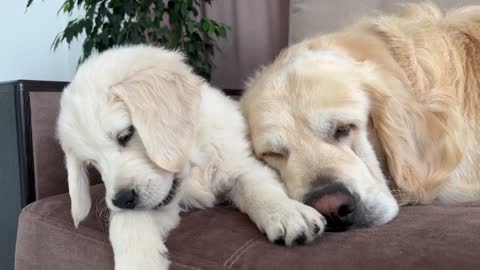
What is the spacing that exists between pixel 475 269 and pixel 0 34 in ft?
9.58

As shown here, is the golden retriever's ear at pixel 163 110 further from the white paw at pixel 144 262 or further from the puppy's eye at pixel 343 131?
the puppy's eye at pixel 343 131

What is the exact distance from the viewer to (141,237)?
2.88 feet

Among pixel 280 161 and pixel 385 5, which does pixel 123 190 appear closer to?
pixel 280 161

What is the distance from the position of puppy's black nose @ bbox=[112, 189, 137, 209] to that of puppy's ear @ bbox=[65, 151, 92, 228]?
0.15 metres

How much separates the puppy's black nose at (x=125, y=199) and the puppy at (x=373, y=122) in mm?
322

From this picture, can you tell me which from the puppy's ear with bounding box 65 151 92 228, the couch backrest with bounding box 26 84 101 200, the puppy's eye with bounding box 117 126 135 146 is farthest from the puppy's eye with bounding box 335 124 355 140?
the couch backrest with bounding box 26 84 101 200

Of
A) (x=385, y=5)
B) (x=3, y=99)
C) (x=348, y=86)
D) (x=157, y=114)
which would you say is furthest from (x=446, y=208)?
(x=3, y=99)

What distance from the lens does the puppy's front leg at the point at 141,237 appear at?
0.82 metres

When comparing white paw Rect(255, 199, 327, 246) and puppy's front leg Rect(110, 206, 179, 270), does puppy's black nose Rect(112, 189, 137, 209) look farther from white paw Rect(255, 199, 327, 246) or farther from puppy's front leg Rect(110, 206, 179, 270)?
white paw Rect(255, 199, 327, 246)

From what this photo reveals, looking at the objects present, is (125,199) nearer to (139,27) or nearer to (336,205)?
(336,205)

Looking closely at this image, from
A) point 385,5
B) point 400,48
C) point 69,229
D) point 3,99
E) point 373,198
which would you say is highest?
point 385,5

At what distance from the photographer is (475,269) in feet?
2.05

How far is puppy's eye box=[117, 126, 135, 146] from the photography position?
0.97m

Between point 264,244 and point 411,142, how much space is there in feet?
1.53
